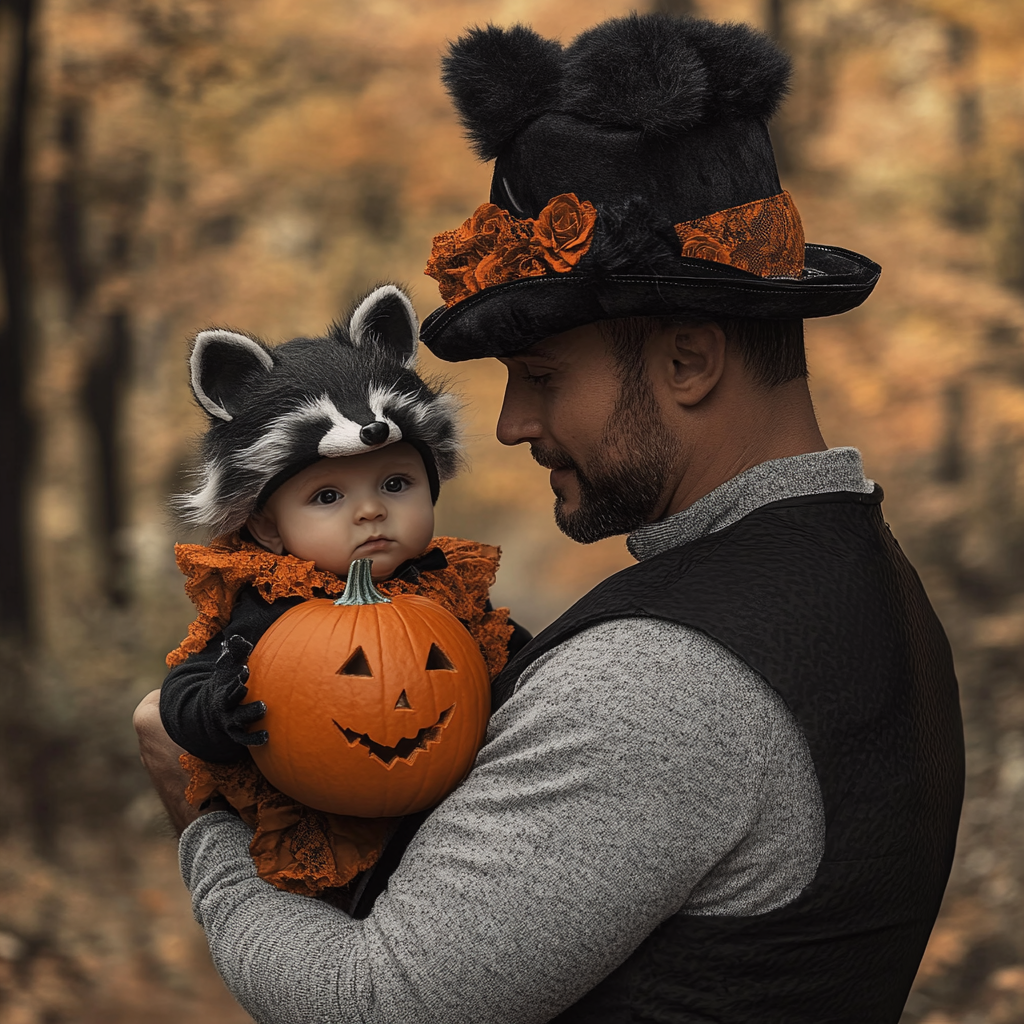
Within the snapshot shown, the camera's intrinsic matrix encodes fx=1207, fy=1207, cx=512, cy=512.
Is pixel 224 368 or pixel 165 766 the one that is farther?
pixel 224 368

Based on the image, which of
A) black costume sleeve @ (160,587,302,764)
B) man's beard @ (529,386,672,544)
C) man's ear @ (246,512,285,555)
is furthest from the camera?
man's ear @ (246,512,285,555)

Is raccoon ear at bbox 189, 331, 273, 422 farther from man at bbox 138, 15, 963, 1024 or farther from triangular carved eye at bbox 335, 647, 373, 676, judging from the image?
triangular carved eye at bbox 335, 647, 373, 676

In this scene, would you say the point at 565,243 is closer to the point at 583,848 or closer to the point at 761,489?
the point at 761,489

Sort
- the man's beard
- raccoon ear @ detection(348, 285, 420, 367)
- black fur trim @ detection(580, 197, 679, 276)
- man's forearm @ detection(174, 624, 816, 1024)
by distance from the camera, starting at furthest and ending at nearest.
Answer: raccoon ear @ detection(348, 285, 420, 367), the man's beard, black fur trim @ detection(580, 197, 679, 276), man's forearm @ detection(174, 624, 816, 1024)

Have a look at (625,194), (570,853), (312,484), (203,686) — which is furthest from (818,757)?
(312,484)

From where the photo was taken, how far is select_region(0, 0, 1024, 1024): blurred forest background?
8484 mm

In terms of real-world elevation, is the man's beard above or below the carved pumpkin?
above

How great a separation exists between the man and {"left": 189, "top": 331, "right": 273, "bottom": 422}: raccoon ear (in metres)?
0.52

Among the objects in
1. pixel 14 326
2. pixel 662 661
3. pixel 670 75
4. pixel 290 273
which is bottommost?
pixel 662 661

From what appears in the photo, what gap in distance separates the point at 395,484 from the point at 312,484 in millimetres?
193

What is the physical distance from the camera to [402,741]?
84.0 inches

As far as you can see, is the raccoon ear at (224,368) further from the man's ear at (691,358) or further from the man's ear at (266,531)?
the man's ear at (691,358)

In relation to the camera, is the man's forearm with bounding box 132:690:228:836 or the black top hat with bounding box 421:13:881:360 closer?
the black top hat with bounding box 421:13:881:360

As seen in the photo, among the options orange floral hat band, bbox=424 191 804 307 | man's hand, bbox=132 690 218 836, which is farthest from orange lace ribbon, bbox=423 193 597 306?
man's hand, bbox=132 690 218 836
